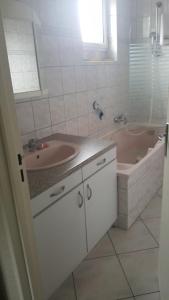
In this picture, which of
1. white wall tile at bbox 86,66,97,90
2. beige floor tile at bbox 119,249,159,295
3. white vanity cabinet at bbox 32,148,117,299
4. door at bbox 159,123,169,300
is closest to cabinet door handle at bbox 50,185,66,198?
white vanity cabinet at bbox 32,148,117,299

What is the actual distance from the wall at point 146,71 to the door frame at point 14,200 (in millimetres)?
2833

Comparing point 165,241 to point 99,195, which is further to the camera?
point 99,195

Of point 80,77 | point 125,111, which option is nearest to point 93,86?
point 80,77

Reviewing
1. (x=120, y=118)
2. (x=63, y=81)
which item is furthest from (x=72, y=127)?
(x=120, y=118)

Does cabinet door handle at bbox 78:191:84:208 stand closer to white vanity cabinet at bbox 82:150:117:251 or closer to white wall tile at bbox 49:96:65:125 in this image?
white vanity cabinet at bbox 82:150:117:251

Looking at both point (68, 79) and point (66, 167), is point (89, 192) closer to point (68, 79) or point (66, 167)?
point (66, 167)

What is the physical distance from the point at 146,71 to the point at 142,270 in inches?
100

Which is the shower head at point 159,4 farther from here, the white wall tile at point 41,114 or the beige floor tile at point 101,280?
the beige floor tile at point 101,280

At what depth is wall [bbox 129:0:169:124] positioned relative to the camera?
3021mm

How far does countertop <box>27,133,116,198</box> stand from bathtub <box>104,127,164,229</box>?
0.38 m

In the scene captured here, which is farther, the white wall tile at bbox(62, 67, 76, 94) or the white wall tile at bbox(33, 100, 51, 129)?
the white wall tile at bbox(62, 67, 76, 94)

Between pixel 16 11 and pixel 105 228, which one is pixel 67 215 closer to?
pixel 105 228

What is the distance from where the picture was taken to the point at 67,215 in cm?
140

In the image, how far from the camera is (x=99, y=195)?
1729mm
